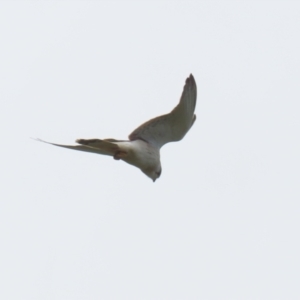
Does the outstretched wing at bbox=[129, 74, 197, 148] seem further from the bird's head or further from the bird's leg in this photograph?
the bird's leg

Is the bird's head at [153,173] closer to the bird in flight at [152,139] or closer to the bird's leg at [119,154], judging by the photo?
the bird in flight at [152,139]

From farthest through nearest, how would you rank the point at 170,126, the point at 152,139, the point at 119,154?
1. the point at 152,139
2. the point at 170,126
3. the point at 119,154

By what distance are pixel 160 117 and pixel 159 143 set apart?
0.66 m

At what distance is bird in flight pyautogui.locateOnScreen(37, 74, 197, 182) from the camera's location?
13.1 metres

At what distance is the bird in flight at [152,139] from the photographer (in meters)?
13.1

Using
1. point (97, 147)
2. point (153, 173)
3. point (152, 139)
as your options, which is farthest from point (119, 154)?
point (153, 173)

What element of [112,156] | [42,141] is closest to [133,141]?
[112,156]

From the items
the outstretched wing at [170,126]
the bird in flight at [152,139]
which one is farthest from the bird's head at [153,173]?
the outstretched wing at [170,126]

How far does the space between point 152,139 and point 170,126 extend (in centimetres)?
38

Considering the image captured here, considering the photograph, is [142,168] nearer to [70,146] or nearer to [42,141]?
[70,146]

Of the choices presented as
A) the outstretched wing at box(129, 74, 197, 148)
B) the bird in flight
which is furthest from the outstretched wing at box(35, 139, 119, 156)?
the outstretched wing at box(129, 74, 197, 148)

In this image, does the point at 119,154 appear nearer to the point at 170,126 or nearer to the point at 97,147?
the point at 97,147

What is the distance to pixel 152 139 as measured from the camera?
14156 millimetres

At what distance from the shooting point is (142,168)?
1412cm
